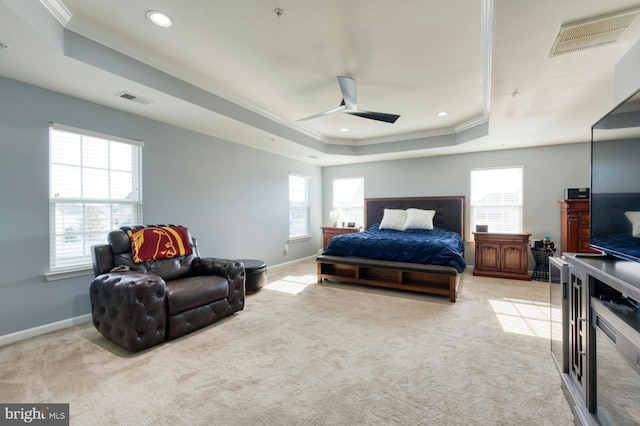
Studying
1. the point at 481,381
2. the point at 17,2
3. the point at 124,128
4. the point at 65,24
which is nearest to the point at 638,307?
the point at 481,381

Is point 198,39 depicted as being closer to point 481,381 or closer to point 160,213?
point 160,213

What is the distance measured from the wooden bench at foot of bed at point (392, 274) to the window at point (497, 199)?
7.07 ft

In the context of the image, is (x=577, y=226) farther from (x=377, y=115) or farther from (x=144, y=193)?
(x=144, y=193)

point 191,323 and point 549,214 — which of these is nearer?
point 191,323

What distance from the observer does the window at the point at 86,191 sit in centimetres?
287

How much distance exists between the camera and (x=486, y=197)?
18.1 feet

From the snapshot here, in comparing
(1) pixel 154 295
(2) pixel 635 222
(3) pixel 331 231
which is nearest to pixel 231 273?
(1) pixel 154 295

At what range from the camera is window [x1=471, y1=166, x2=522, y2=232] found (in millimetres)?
5281

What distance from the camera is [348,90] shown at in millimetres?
3188

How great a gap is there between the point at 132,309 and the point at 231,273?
101cm

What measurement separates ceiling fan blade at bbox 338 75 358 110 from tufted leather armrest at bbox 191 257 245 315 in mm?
2281

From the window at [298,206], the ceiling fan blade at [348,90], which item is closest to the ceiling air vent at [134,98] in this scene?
the ceiling fan blade at [348,90]

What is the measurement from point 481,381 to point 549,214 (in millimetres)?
4462

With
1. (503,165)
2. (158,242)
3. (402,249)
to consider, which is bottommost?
(402,249)
